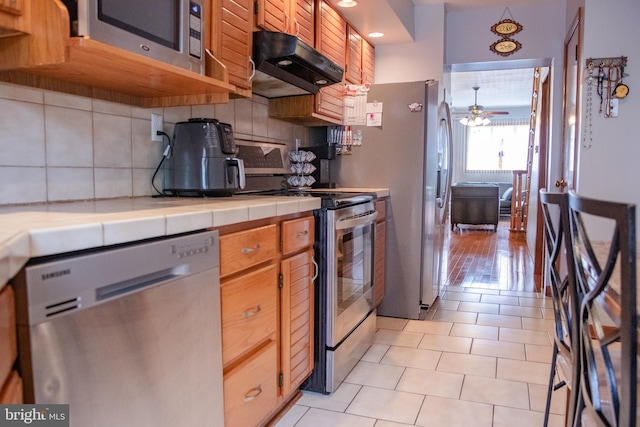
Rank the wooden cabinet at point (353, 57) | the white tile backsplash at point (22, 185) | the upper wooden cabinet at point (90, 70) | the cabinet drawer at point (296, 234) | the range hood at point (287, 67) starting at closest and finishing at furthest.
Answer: the upper wooden cabinet at point (90, 70) < the white tile backsplash at point (22, 185) < the cabinet drawer at point (296, 234) < the range hood at point (287, 67) < the wooden cabinet at point (353, 57)

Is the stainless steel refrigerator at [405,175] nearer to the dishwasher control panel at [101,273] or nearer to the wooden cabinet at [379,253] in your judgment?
the wooden cabinet at [379,253]

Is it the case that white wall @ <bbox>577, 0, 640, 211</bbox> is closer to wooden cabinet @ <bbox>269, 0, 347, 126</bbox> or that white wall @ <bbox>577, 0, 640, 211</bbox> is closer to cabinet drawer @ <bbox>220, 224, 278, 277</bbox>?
wooden cabinet @ <bbox>269, 0, 347, 126</bbox>

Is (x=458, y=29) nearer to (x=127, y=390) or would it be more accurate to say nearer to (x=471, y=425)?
(x=471, y=425)

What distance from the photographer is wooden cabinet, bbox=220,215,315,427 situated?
4.86 ft

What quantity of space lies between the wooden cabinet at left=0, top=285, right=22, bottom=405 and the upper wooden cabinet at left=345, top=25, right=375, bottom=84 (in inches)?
109

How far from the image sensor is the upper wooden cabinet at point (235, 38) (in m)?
1.85

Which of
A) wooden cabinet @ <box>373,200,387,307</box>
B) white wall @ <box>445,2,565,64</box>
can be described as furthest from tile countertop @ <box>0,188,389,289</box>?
white wall @ <box>445,2,565,64</box>

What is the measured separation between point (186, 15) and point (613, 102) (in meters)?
2.55

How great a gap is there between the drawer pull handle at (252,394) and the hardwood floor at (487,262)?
288 cm

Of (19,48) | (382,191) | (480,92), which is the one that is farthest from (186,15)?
(480,92)

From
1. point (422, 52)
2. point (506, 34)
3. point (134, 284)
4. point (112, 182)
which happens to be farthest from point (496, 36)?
point (134, 284)

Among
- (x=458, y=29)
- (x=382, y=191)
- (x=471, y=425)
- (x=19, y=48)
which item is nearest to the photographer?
(x=19, y=48)

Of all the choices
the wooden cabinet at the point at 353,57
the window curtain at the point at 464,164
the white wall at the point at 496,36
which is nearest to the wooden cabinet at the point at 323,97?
the wooden cabinet at the point at 353,57

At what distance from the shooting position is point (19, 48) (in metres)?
1.23
